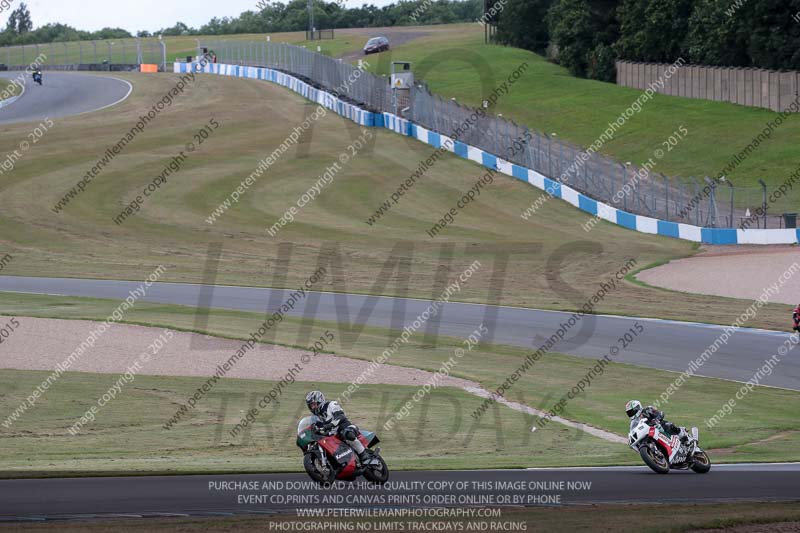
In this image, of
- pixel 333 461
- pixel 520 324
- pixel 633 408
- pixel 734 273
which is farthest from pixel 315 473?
pixel 734 273

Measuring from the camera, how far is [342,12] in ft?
503

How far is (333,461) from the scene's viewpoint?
1282cm

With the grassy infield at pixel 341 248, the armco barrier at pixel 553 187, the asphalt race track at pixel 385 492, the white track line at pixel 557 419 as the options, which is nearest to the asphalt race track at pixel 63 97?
the grassy infield at pixel 341 248

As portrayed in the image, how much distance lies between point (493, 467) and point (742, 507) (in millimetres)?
3811

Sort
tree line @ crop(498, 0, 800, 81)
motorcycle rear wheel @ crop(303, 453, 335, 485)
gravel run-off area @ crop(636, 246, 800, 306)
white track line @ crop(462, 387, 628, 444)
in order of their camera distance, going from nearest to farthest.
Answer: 1. motorcycle rear wheel @ crop(303, 453, 335, 485)
2. white track line @ crop(462, 387, 628, 444)
3. gravel run-off area @ crop(636, 246, 800, 306)
4. tree line @ crop(498, 0, 800, 81)

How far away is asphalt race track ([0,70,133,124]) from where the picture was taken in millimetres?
68000

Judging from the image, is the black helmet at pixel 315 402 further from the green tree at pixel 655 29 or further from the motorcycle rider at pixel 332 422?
the green tree at pixel 655 29

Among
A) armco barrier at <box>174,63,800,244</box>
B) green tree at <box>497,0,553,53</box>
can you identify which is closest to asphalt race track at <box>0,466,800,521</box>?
armco barrier at <box>174,63,800,244</box>

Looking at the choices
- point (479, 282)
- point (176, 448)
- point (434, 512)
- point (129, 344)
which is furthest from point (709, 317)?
point (434, 512)

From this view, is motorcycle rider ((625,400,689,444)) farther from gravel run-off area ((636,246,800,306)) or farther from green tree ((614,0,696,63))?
green tree ((614,0,696,63))

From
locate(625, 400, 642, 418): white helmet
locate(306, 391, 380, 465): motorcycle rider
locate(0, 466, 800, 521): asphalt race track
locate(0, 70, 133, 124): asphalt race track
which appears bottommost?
locate(0, 466, 800, 521): asphalt race track

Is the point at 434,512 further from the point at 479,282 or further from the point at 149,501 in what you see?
the point at 479,282

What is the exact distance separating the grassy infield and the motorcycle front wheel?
4.53 ft

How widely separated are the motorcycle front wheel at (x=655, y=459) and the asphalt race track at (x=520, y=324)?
7.91m
